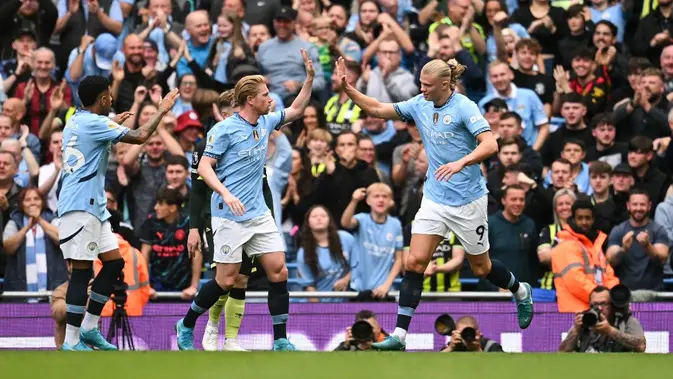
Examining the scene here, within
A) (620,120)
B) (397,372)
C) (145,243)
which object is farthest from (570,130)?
(397,372)

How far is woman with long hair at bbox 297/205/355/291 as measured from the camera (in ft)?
53.2

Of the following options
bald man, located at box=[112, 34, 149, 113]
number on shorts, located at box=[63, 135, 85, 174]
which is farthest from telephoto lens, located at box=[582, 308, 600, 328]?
bald man, located at box=[112, 34, 149, 113]

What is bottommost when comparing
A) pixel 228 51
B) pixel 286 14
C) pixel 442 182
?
pixel 442 182

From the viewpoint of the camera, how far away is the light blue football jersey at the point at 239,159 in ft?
41.1

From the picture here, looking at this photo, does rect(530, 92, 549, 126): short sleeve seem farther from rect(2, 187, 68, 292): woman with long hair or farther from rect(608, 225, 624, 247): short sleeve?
rect(2, 187, 68, 292): woman with long hair

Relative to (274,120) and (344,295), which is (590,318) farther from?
(274,120)

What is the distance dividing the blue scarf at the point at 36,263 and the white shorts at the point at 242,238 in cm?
410

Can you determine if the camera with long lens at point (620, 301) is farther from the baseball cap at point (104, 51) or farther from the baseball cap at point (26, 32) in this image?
the baseball cap at point (26, 32)

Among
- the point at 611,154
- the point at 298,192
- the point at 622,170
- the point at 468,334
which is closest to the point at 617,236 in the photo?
the point at 622,170

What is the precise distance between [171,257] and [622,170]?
16.7 ft

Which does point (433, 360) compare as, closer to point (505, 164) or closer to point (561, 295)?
point (561, 295)

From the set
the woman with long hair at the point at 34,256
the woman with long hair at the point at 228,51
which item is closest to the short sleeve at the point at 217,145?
the woman with long hair at the point at 34,256

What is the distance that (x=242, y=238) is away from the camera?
41.4 feet

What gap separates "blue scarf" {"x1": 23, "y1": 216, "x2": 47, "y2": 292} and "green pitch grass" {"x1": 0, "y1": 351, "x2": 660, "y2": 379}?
17.8 ft
